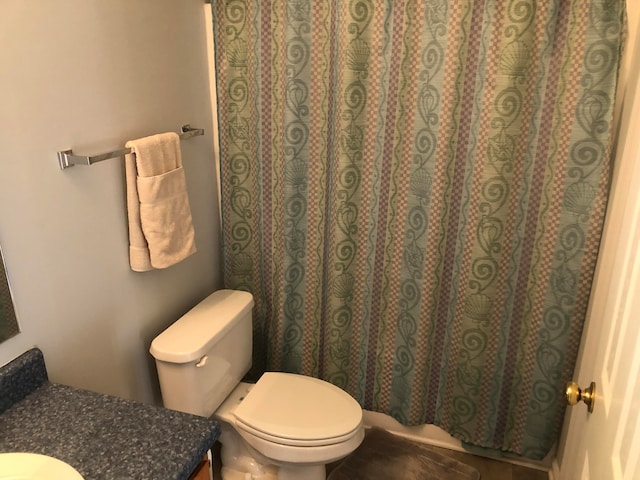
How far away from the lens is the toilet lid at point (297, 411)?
1.69 m

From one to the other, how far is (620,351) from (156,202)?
51.0 inches

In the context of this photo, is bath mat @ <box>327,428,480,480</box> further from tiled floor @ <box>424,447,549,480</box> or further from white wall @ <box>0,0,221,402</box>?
white wall @ <box>0,0,221,402</box>

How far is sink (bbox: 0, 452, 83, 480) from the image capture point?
1.00 m

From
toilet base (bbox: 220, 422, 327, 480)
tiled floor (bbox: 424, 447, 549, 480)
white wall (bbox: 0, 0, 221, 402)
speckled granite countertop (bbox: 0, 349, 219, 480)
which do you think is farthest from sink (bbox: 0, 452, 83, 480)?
tiled floor (bbox: 424, 447, 549, 480)

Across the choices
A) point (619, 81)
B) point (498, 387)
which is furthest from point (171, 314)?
point (619, 81)

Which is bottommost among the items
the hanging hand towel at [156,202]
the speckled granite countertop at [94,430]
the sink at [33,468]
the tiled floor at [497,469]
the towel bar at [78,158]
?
the tiled floor at [497,469]

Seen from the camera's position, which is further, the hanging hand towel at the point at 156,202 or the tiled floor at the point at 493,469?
the tiled floor at the point at 493,469

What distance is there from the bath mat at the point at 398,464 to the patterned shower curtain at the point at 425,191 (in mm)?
130

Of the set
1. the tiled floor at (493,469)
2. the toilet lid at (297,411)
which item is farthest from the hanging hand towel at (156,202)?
the tiled floor at (493,469)

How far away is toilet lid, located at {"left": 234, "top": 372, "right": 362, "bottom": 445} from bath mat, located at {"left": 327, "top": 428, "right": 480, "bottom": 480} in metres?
0.44

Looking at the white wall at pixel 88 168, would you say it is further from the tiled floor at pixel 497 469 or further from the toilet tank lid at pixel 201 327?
the tiled floor at pixel 497 469

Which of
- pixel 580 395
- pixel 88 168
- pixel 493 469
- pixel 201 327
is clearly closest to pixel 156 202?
pixel 88 168

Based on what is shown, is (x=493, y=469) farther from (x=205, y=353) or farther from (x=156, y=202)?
(x=156, y=202)

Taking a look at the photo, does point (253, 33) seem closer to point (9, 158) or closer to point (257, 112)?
point (257, 112)
